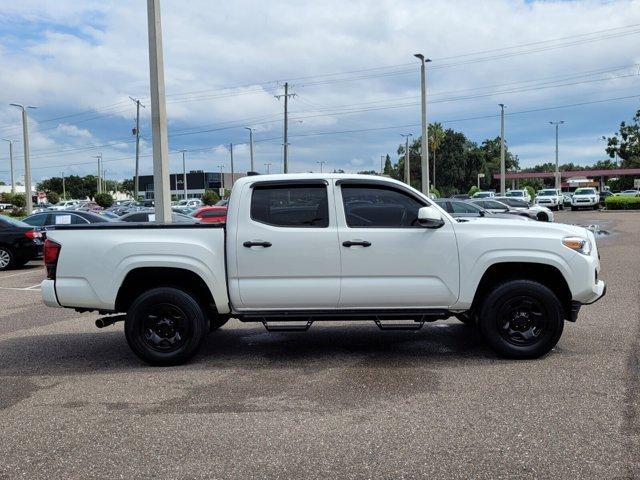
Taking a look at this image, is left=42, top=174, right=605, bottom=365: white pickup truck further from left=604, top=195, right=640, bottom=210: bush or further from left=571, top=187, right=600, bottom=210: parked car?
left=604, top=195, right=640, bottom=210: bush

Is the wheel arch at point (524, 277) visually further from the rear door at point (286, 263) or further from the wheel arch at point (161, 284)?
the wheel arch at point (161, 284)

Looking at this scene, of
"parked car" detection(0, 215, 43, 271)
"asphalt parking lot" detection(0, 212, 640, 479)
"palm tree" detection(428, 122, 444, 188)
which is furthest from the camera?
"palm tree" detection(428, 122, 444, 188)

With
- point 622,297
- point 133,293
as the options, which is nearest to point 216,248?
point 133,293

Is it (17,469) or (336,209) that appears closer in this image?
(17,469)

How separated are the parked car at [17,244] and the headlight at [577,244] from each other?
1476 centimetres

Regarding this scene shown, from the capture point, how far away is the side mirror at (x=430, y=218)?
19.9 ft

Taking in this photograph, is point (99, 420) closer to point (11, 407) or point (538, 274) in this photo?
point (11, 407)

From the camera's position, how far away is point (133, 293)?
21.8ft

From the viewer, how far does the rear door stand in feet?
20.2

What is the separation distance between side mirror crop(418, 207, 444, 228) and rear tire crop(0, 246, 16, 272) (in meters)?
14.3

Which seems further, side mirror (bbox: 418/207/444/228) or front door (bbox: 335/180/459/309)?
front door (bbox: 335/180/459/309)

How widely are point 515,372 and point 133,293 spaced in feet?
13.1

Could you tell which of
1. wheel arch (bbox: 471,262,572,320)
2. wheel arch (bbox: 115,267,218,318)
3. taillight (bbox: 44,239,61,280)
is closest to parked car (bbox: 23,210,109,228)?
taillight (bbox: 44,239,61,280)

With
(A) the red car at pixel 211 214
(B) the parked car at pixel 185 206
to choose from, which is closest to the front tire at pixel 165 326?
(A) the red car at pixel 211 214
